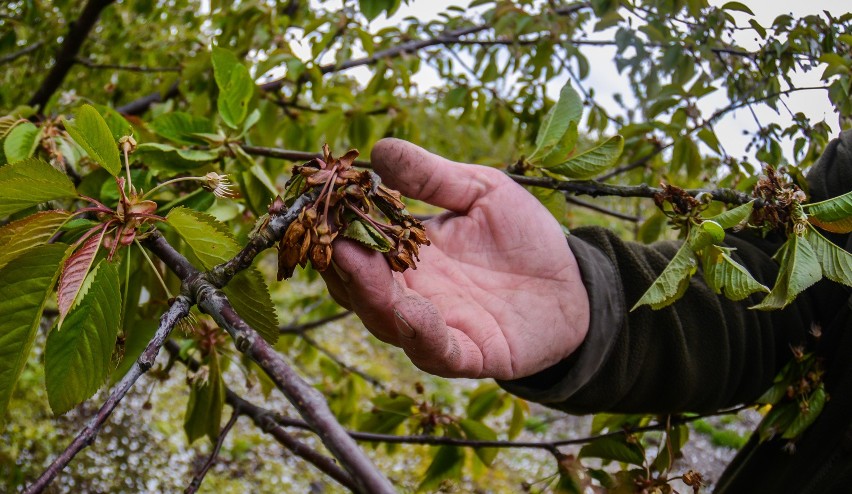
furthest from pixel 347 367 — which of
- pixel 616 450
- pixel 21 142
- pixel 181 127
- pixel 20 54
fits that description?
pixel 20 54

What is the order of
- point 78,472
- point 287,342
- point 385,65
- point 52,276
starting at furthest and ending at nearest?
1. point 287,342
2. point 78,472
3. point 385,65
4. point 52,276

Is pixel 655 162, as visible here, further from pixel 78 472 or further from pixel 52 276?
pixel 78 472

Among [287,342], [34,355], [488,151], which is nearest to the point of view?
[287,342]

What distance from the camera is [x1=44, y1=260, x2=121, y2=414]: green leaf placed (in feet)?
2.24

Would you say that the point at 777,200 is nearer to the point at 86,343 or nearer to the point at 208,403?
the point at 86,343

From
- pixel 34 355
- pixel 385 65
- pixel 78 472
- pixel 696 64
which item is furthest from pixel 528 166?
pixel 34 355

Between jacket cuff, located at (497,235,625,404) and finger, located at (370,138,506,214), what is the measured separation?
0.20 metres

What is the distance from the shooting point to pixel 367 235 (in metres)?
0.69

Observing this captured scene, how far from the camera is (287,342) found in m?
2.44

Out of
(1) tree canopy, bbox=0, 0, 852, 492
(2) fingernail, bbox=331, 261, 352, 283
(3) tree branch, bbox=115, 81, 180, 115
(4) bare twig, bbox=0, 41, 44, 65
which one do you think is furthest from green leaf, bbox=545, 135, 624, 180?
(4) bare twig, bbox=0, 41, 44, 65

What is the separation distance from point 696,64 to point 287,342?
172 cm

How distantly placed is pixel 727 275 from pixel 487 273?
402mm

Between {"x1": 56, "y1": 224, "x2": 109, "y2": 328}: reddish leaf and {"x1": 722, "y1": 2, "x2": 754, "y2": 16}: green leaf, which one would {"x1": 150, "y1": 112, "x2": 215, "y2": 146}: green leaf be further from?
{"x1": 722, "y1": 2, "x2": 754, "y2": 16}: green leaf

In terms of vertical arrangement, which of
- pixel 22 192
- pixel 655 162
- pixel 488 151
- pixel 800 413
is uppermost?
pixel 22 192
